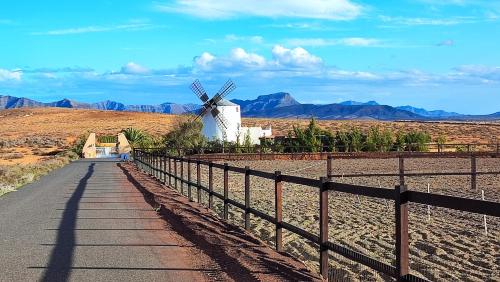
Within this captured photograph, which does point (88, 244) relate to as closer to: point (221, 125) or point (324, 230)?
point (324, 230)

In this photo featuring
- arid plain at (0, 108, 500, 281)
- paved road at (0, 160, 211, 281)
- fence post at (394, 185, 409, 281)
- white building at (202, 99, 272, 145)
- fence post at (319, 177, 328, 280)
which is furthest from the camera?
white building at (202, 99, 272, 145)

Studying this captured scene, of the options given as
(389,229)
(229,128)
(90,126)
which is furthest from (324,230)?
(90,126)

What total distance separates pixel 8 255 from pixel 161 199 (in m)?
8.92

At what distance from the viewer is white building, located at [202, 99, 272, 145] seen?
71.0m

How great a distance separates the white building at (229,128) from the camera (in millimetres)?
71000

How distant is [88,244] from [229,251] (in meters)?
2.54

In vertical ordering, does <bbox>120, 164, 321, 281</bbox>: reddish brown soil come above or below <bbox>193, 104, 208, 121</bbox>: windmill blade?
below

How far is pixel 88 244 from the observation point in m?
11.5

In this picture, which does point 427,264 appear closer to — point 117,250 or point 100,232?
point 117,250

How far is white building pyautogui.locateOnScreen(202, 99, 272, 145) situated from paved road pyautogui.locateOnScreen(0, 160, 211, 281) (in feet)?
167

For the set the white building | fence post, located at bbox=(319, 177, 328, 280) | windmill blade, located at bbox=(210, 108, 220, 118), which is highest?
windmill blade, located at bbox=(210, 108, 220, 118)

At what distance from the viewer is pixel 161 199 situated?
19.5m

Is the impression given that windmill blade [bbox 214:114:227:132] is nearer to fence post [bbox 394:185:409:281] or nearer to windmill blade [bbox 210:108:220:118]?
windmill blade [bbox 210:108:220:118]

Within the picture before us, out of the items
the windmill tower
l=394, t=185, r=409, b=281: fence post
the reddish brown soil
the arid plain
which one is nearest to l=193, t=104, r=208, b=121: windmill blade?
the windmill tower
